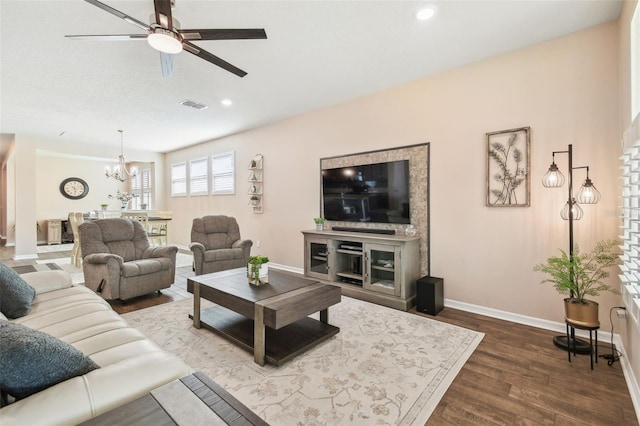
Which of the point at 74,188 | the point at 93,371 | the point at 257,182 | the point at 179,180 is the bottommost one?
the point at 93,371

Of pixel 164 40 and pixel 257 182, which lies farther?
pixel 257 182

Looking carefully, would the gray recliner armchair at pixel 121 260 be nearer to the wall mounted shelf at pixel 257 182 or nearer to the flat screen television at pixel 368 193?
the wall mounted shelf at pixel 257 182

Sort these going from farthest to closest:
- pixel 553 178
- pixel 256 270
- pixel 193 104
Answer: pixel 193 104 < pixel 256 270 < pixel 553 178

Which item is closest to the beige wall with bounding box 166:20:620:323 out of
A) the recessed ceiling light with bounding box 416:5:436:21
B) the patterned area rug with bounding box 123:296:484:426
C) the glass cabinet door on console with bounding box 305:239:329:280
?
the patterned area rug with bounding box 123:296:484:426

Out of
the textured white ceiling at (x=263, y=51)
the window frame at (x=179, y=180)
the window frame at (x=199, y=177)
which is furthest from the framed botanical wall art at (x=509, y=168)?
the window frame at (x=179, y=180)

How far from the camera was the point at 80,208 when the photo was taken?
9.53m

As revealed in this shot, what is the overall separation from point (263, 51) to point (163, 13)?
1202 millimetres

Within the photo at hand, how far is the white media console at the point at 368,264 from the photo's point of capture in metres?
3.46

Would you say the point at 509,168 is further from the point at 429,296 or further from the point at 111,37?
the point at 111,37

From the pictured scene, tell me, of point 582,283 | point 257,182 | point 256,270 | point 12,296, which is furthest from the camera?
point 257,182

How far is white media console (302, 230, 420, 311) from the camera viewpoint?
346cm

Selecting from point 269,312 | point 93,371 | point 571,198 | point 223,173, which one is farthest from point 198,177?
point 571,198

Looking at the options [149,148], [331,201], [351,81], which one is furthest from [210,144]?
[351,81]

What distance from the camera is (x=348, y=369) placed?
219 centimetres
